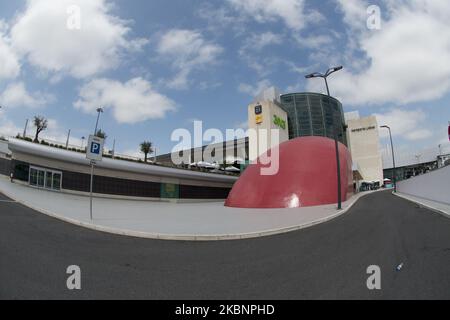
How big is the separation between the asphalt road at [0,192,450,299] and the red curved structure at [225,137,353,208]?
9.80 m

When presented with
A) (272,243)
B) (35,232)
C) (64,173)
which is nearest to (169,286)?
(272,243)

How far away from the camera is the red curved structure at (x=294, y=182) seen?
17.0m

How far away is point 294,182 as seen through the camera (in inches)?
698

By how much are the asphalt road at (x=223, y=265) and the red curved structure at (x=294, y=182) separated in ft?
32.1

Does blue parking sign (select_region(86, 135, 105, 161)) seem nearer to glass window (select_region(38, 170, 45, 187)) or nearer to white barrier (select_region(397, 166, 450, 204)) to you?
glass window (select_region(38, 170, 45, 187))

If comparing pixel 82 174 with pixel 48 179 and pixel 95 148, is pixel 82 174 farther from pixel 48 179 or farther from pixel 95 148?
pixel 95 148

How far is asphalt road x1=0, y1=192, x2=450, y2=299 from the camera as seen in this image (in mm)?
3373

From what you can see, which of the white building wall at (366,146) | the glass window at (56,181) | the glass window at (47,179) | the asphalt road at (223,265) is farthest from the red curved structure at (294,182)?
the white building wall at (366,146)

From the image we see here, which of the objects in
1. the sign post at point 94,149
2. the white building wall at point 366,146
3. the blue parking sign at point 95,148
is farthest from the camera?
the white building wall at point 366,146

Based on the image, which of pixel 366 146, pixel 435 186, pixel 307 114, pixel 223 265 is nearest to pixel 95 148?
pixel 223 265

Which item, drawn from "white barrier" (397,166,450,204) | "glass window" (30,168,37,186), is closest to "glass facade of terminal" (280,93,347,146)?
"white barrier" (397,166,450,204)

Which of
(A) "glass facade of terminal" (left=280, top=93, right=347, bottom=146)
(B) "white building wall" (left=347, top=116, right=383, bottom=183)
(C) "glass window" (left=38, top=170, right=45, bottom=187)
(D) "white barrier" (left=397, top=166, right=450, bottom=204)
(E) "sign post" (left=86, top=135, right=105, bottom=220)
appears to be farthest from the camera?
(B) "white building wall" (left=347, top=116, right=383, bottom=183)

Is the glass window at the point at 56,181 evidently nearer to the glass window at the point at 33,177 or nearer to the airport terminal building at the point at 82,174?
the airport terminal building at the point at 82,174

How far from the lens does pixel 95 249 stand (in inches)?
212
